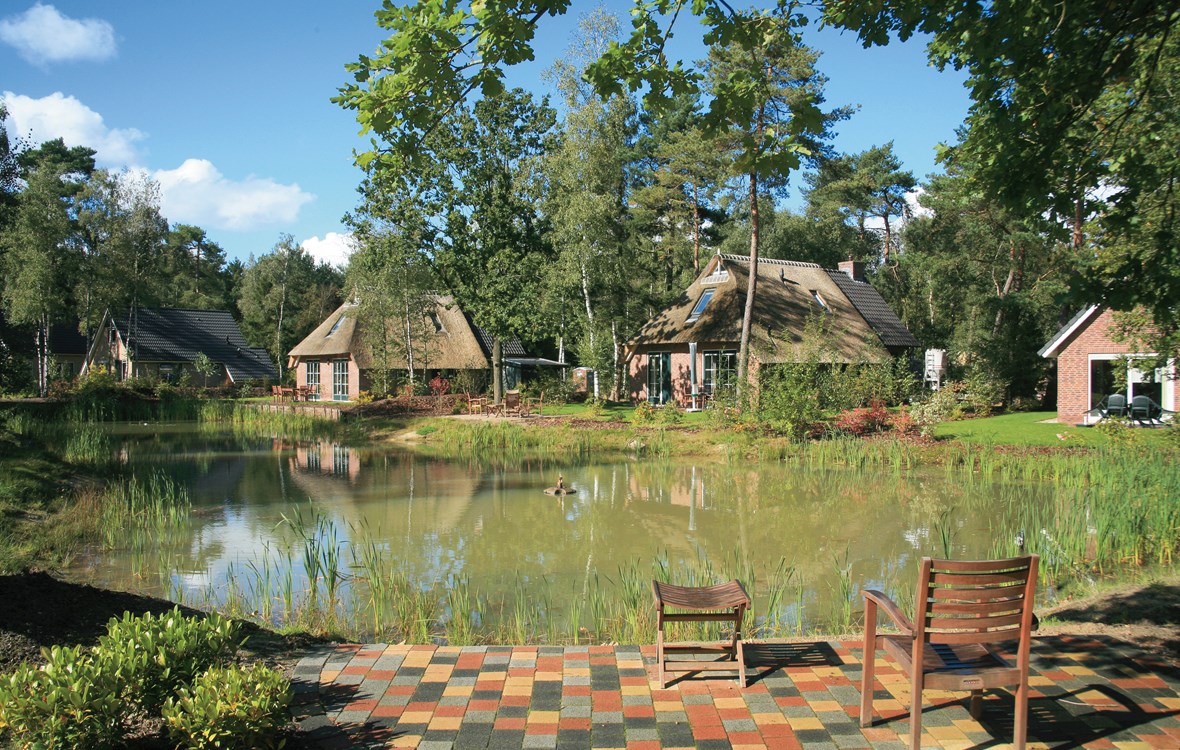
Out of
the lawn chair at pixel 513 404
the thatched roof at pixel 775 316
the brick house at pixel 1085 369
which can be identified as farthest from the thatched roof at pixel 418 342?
the brick house at pixel 1085 369

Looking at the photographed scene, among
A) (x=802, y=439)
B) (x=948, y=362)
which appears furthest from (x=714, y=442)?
(x=948, y=362)

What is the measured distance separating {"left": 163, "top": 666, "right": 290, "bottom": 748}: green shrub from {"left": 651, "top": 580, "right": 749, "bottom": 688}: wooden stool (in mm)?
1871

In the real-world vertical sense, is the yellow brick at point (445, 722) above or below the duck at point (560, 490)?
above

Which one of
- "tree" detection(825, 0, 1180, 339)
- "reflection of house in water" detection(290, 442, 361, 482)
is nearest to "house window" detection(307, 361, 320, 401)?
"reflection of house in water" detection(290, 442, 361, 482)

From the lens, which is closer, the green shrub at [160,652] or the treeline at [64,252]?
the green shrub at [160,652]

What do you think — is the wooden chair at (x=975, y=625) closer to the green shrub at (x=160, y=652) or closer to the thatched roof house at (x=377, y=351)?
the green shrub at (x=160, y=652)

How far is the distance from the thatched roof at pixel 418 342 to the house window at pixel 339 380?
53cm

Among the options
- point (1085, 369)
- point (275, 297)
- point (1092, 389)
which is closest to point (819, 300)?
point (1085, 369)

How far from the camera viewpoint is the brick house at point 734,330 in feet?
83.6

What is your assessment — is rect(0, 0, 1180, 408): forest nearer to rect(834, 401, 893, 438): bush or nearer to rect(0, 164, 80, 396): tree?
rect(0, 164, 80, 396): tree

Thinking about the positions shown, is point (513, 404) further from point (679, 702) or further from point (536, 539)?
point (679, 702)

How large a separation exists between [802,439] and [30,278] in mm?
29401

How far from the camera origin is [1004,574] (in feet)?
10.7

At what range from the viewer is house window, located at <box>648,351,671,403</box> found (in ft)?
91.1
